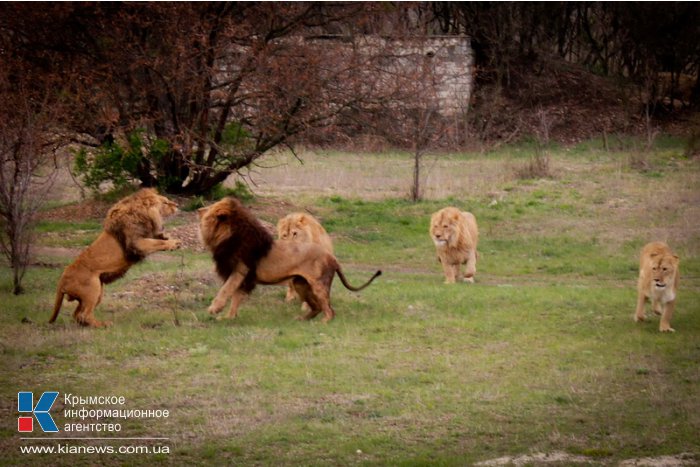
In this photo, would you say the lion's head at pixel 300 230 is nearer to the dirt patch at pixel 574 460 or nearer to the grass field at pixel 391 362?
the grass field at pixel 391 362

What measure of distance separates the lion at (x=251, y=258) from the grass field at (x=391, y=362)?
1.20 feet

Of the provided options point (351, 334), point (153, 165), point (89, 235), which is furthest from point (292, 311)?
point (153, 165)

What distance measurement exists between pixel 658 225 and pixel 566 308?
24.3ft

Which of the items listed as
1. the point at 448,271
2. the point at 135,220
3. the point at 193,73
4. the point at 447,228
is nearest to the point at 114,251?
the point at 135,220

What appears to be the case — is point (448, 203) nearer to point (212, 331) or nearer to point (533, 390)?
point (212, 331)

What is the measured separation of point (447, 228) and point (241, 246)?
4.15 m

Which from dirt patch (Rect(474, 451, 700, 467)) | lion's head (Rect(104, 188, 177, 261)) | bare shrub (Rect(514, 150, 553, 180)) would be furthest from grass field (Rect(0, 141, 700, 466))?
bare shrub (Rect(514, 150, 553, 180))

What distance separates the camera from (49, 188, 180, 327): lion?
36.1ft

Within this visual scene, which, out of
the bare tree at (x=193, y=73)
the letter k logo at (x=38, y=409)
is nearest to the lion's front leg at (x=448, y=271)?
the bare tree at (x=193, y=73)

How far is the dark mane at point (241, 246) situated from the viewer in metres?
11.4

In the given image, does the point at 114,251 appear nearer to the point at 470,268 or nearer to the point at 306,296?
the point at 306,296

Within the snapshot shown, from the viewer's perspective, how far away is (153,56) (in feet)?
62.4

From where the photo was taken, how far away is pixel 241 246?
37.2 feet

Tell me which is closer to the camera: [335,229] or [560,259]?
[560,259]
